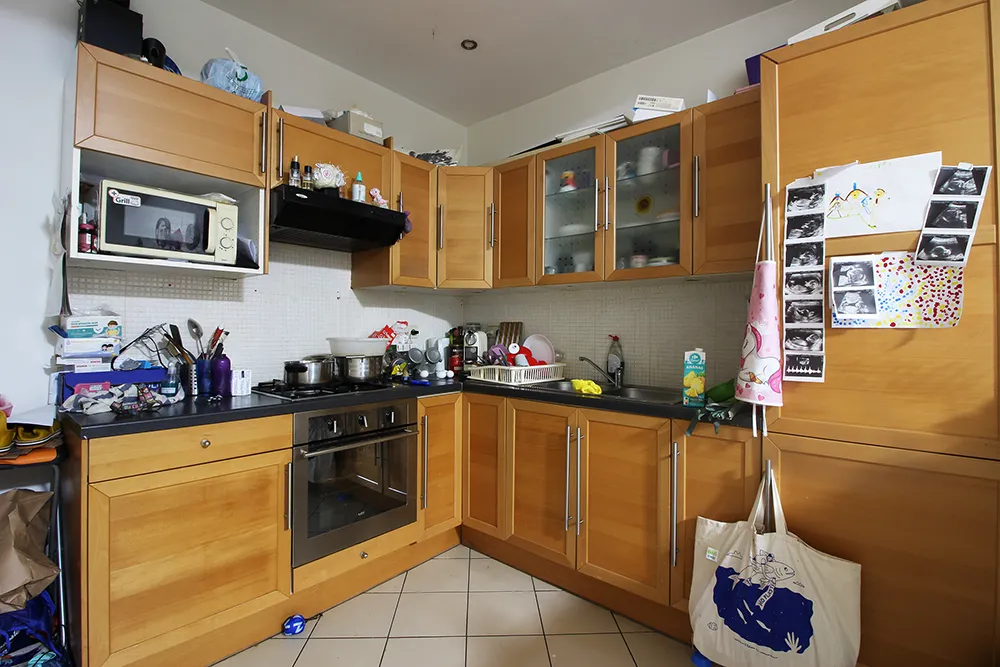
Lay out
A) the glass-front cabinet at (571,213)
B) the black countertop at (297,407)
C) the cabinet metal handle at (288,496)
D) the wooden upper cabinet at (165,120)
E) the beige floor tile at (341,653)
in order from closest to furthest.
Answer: the black countertop at (297,407), the wooden upper cabinet at (165,120), the beige floor tile at (341,653), the cabinet metal handle at (288,496), the glass-front cabinet at (571,213)

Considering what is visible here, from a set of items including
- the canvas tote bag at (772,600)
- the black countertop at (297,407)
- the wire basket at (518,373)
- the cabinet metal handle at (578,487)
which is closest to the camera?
the canvas tote bag at (772,600)

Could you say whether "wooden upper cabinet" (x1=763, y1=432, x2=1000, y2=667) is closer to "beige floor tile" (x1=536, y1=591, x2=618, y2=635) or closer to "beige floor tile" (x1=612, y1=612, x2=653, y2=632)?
"beige floor tile" (x1=612, y1=612, x2=653, y2=632)

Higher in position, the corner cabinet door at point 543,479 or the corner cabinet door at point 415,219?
the corner cabinet door at point 415,219

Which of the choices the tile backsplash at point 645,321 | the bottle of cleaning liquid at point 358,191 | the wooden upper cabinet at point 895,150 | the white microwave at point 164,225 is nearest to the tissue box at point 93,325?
the white microwave at point 164,225

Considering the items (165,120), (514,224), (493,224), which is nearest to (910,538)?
(514,224)

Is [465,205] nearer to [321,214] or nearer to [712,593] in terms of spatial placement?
[321,214]

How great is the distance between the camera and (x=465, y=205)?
2.56 meters

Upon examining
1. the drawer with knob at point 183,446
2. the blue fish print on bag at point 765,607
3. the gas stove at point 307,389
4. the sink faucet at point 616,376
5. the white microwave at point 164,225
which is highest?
the white microwave at point 164,225

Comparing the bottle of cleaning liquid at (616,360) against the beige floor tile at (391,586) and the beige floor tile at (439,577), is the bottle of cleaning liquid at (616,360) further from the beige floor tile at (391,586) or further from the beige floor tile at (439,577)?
the beige floor tile at (391,586)

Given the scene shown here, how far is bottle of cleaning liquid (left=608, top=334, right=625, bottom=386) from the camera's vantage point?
2.36 meters

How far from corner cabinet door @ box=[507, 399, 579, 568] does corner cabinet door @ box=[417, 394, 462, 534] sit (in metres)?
0.34

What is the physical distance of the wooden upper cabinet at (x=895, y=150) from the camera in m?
1.15

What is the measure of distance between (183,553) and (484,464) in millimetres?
1302

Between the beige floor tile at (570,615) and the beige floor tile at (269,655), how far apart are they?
3.17 ft
